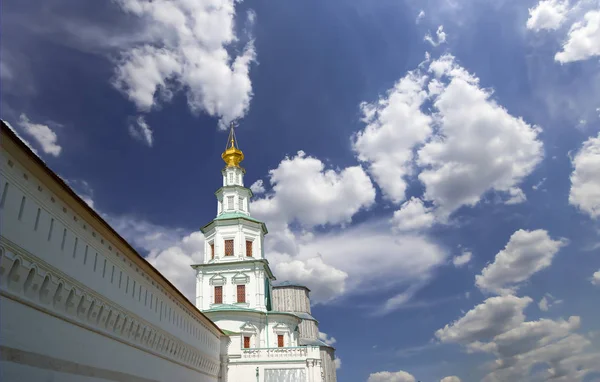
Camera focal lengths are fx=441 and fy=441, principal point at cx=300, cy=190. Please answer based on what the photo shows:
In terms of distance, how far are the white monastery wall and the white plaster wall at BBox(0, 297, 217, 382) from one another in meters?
0.02

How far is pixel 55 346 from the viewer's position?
11.6m

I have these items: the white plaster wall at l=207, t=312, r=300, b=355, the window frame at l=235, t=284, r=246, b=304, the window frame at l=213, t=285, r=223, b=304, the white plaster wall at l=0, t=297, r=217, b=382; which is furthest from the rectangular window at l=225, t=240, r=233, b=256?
the white plaster wall at l=0, t=297, r=217, b=382

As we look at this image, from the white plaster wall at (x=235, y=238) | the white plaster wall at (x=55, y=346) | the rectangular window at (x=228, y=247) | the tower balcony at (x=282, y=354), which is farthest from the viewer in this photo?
the rectangular window at (x=228, y=247)

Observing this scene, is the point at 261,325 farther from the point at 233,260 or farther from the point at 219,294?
the point at 233,260

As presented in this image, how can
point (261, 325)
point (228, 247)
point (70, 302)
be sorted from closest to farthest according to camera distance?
point (70, 302), point (261, 325), point (228, 247)

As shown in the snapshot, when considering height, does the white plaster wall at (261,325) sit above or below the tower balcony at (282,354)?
above

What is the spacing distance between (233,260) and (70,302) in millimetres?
29331

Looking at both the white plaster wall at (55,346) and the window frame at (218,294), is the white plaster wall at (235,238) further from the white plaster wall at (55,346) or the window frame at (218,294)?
the white plaster wall at (55,346)

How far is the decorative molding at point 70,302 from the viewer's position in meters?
10.1

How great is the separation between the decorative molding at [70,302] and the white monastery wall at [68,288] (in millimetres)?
25

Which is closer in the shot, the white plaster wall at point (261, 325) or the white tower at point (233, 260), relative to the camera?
the white plaster wall at point (261, 325)

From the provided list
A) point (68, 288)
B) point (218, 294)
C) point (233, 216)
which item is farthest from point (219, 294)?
point (68, 288)

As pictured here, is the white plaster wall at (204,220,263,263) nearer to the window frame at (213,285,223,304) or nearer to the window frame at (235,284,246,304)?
the window frame at (213,285,223,304)

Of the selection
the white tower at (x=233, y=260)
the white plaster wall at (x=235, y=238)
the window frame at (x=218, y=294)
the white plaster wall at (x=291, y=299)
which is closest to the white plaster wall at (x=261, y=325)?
the white tower at (x=233, y=260)
